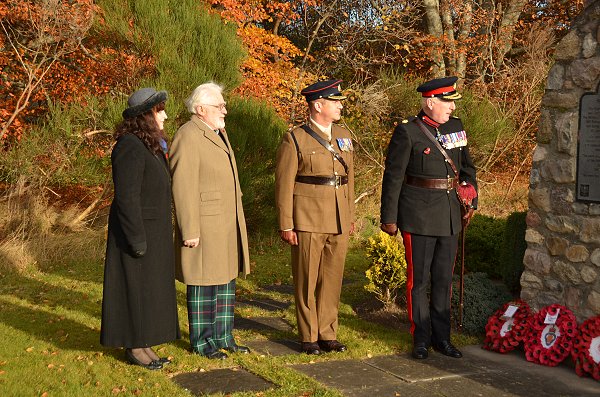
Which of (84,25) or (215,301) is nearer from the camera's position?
(215,301)

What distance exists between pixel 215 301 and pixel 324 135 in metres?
1.53

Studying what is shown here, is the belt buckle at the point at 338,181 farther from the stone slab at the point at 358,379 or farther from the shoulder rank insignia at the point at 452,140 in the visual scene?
the stone slab at the point at 358,379

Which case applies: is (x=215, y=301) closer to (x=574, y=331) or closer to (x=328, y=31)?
(x=574, y=331)

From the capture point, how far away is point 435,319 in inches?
223

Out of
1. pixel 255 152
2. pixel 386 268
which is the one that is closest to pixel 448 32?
pixel 255 152

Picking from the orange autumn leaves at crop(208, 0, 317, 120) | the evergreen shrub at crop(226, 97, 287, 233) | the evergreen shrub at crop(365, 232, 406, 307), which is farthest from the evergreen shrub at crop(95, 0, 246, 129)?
the evergreen shrub at crop(365, 232, 406, 307)

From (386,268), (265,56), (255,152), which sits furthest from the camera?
(265,56)

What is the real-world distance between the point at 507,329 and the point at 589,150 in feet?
5.06

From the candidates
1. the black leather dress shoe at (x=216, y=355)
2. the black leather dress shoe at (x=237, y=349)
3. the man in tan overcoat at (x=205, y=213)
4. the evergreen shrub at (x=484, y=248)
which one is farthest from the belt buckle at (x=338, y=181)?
the evergreen shrub at (x=484, y=248)

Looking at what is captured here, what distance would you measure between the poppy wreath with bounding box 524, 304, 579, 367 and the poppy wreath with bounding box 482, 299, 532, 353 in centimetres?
8

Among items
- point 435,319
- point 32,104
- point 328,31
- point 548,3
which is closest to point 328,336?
point 435,319

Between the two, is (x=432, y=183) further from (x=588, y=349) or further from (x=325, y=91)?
(x=588, y=349)

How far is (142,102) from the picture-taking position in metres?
4.97

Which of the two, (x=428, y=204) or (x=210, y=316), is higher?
(x=428, y=204)
